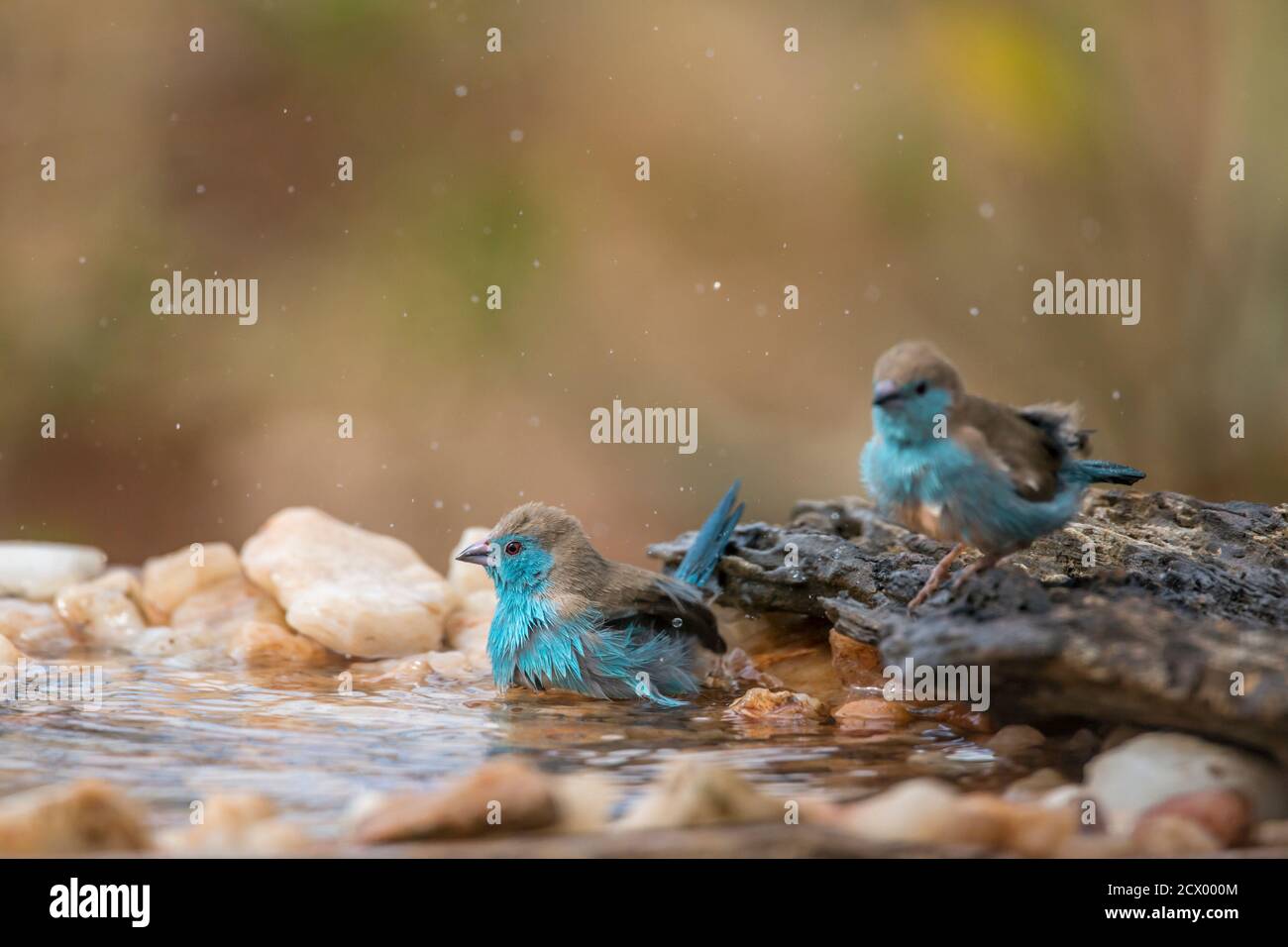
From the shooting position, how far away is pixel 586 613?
447cm

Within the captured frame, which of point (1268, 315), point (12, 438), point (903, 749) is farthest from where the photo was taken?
point (12, 438)

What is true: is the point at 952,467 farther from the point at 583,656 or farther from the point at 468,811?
the point at 583,656

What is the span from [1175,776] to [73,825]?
2242 millimetres

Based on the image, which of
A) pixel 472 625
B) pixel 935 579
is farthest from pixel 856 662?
pixel 472 625

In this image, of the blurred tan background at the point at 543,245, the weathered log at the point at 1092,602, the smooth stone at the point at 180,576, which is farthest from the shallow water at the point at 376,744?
the blurred tan background at the point at 543,245

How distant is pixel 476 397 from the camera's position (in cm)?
816

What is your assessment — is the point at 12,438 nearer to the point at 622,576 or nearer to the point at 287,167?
the point at 287,167

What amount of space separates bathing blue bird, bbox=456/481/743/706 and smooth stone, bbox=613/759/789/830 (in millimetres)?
1637

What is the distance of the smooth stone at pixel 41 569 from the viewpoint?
5.68 metres

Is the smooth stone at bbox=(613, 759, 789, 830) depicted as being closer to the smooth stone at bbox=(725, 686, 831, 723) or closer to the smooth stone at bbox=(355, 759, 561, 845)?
the smooth stone at bbox=(355, 759, 561, 845)

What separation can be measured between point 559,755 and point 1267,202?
570 cm

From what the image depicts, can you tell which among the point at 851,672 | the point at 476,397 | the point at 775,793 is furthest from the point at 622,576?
the point at 476,397

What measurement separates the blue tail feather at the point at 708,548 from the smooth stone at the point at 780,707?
72 cm

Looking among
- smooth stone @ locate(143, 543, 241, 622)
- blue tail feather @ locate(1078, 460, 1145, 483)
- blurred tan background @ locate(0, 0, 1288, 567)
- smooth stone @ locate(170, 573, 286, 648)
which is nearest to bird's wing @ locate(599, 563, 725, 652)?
blue tail feather @ locate(1078, 460, 1145, 483)
